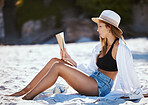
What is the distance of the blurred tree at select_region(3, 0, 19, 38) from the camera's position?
1667 centimetres

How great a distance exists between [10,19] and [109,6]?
632cm

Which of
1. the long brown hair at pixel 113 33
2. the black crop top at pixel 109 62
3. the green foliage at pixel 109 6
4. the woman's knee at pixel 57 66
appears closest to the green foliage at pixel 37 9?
the green foliage at pixel 109 6

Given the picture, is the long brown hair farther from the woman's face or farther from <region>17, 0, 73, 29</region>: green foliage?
<region>17, 0, 73, 29</region>: green foliage

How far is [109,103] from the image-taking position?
132 inches

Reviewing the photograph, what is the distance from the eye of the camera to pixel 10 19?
16.9m

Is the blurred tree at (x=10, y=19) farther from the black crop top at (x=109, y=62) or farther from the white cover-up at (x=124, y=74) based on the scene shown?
the white cover-up at (x=124, y=74)

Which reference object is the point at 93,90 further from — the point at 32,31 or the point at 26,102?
the point at 32,31

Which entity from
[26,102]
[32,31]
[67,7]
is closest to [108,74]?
[26,102]

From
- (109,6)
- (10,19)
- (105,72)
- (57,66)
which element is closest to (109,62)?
(105,72)

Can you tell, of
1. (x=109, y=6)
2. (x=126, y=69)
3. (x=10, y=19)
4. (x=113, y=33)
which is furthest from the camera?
(x=10, y=19)

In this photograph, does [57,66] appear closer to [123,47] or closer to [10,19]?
[123,47]

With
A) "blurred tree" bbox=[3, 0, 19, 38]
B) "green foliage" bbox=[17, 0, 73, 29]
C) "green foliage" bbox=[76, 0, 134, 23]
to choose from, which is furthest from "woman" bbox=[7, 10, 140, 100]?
"blurred tree" bbox=[3, 0, 19, 38]

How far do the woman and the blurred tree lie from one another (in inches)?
530

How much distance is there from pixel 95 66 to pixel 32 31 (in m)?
12.3
